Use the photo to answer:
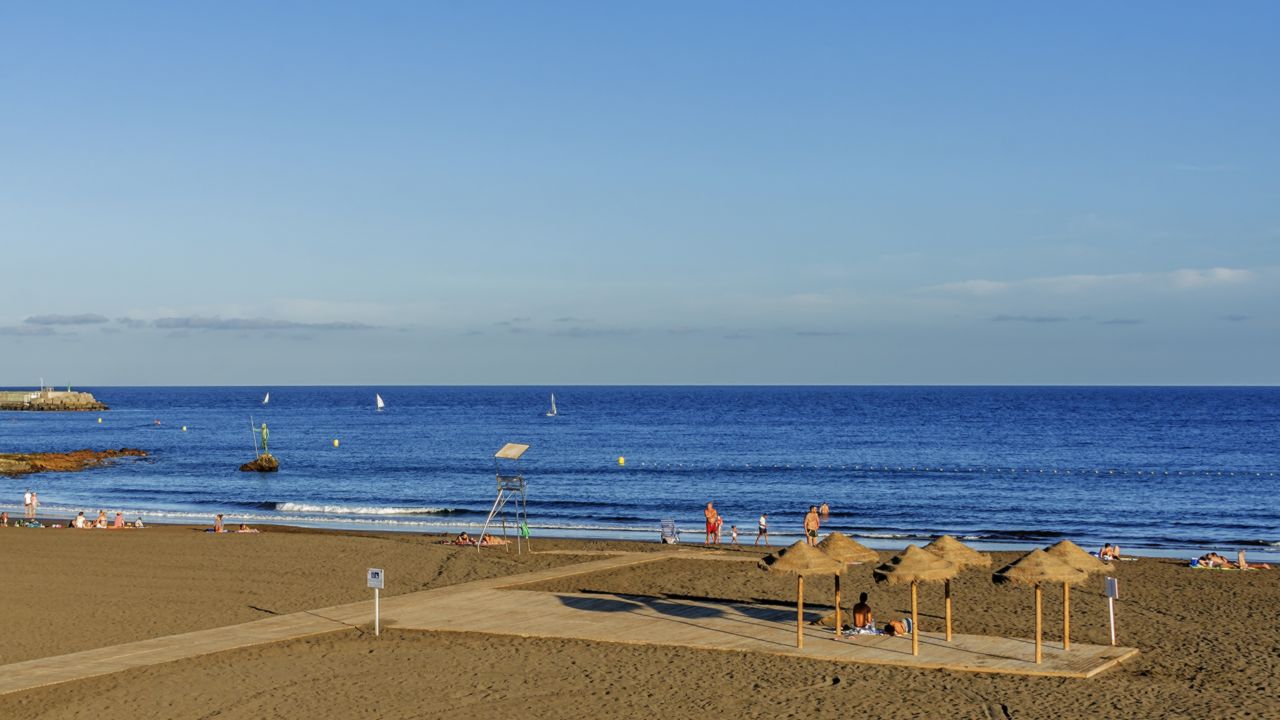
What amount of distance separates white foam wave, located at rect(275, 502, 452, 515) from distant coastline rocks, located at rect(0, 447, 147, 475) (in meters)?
26.1

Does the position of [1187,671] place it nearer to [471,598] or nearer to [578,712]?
[578,712]

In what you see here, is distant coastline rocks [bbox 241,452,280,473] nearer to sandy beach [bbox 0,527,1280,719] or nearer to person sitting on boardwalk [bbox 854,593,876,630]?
sandy beach [bbox 0,527,1280,719]

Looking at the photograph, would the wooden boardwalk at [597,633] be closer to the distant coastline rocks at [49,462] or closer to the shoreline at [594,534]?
the shoreline at [594,534]

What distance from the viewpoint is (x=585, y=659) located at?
19.5 metres

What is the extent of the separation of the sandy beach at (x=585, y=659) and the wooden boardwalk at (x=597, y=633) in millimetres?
452

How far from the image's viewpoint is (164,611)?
79.3 feet

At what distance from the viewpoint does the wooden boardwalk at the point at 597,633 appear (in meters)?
18.9

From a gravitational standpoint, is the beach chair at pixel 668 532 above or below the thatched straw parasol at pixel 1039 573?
below

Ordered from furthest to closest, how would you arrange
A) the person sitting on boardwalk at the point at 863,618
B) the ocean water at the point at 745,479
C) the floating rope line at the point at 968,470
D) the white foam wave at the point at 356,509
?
the floating rope line at the point at 968,470
the white foam wave at the point at 356,509
the ocean water at the point at 745,479
the person sitting on boardwalk at the point at 863,618

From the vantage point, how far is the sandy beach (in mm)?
16844

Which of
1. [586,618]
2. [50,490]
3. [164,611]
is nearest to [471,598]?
[586,618]

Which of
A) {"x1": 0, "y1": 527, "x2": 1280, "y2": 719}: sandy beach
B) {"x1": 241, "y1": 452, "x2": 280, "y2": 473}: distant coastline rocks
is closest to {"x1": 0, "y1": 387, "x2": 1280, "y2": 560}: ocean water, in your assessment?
{"x1": 241, "y1": 452, "x2": 280, "y2": 473}: distant coastline rocks

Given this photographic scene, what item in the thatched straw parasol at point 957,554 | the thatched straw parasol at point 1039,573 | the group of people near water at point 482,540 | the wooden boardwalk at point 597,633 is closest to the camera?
the thatched straw parasol at point 1039,573

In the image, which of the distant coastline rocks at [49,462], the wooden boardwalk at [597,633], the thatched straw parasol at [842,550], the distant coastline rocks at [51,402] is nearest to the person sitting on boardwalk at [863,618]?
the wooden boardwalk at [597,633]
